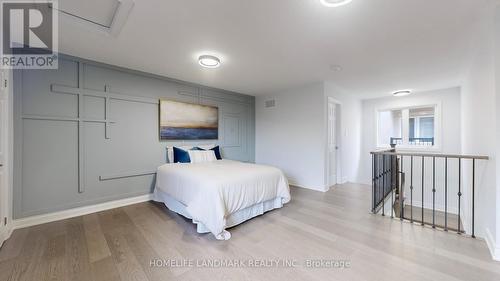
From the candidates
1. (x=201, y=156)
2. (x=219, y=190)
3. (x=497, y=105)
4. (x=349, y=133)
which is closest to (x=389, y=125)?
(x=349, y=133)

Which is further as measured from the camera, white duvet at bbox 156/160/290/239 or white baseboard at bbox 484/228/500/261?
white duvet at bbox 156/160/290/239

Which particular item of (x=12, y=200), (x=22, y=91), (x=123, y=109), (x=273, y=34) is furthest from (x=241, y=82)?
(x=12, y=200)

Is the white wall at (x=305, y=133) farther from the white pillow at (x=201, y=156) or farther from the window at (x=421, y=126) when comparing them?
the white pillow at (x=201, y=156)

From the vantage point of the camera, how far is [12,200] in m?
2.38

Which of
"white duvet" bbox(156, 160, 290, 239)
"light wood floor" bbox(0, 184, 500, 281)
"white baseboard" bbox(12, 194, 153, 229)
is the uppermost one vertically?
"white duvet" bbox(156, 160, 290, 239)

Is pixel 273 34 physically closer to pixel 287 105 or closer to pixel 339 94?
pixel 287 105

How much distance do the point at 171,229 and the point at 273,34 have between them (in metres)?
2.65

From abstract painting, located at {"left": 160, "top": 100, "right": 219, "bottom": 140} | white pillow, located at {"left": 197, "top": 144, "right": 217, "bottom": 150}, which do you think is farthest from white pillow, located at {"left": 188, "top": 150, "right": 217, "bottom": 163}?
abstract painting, located at {"left": 160, "top": 100, "right": 219, "bottom": 140}

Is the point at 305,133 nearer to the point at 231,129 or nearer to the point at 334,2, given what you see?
the point at 231,129

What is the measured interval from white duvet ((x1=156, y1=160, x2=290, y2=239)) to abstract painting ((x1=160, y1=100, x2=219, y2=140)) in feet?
3.04

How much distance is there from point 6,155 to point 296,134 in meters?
4.55

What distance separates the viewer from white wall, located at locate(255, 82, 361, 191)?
4.13 meters

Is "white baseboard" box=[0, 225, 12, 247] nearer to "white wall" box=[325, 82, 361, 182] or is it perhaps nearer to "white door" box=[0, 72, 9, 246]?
"white door" box=[0, 72, 9, 246]
